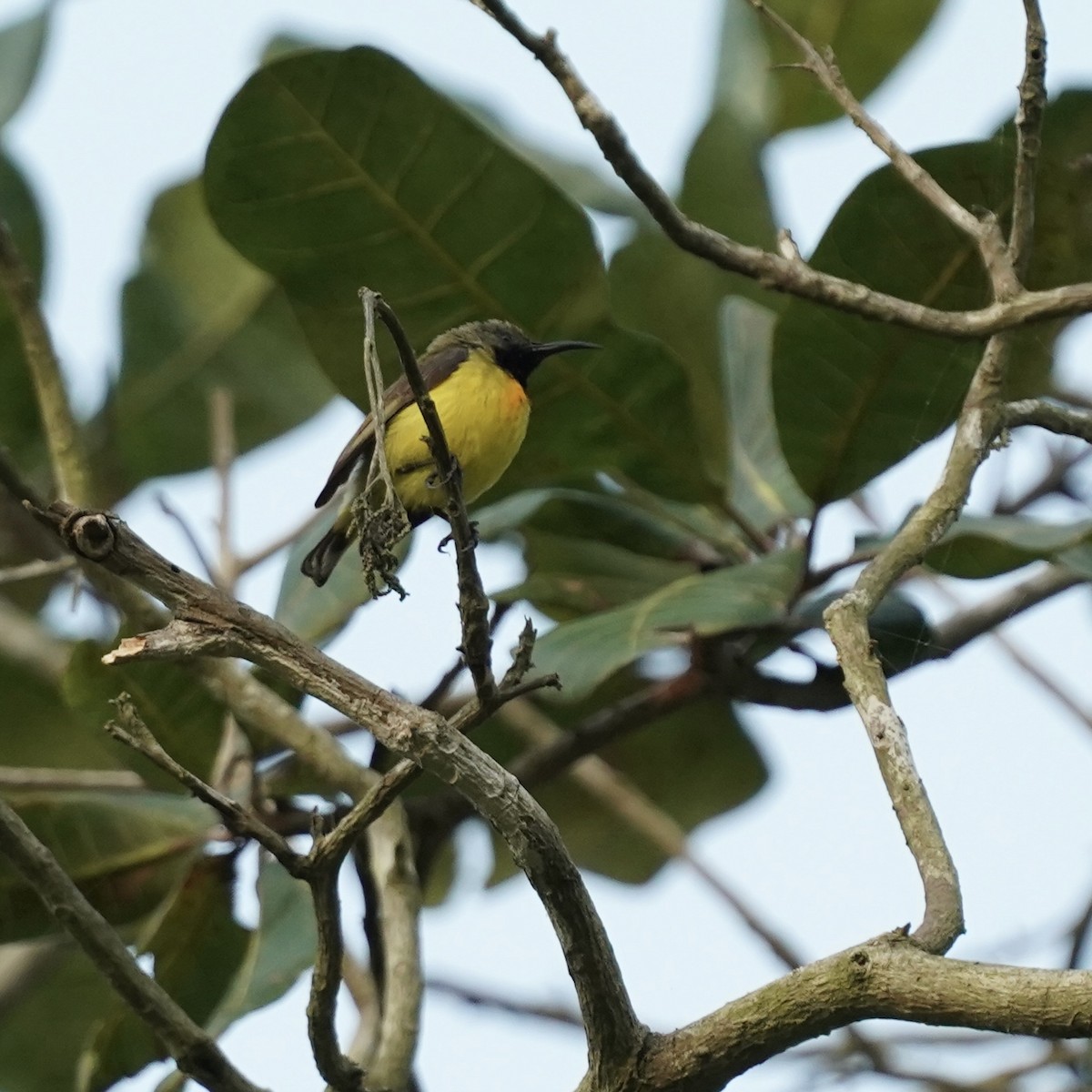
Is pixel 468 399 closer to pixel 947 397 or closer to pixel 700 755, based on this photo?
pixel 947 397

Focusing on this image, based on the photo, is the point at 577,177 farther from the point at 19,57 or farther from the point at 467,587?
the point at 467,587

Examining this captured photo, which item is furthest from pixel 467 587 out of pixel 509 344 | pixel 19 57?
pixel 19 57

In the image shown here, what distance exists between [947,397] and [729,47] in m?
1.70

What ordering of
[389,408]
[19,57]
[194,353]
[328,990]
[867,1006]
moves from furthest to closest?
[194,353] → [19,57] → [389,408] → [328,990] → [867,1006]

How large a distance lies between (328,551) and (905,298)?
1207 mm

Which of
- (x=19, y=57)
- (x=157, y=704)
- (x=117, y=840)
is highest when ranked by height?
(x=19, y=57)

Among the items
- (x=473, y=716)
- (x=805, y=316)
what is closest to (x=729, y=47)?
(x=805, y=316)

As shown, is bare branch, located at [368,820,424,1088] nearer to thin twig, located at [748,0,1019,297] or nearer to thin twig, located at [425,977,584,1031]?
thin twig, located at [425,977,584,1031]

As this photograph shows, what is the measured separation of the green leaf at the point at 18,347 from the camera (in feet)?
12.7

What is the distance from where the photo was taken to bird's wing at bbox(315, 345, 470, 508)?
284 cm

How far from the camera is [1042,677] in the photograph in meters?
3.54

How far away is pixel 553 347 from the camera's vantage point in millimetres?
3158

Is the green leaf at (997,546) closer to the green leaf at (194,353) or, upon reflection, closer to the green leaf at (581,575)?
the green leaf at (581,575)

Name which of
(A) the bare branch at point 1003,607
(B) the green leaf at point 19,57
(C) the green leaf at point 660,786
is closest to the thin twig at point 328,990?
(A) the bare branch at point 1003,607
